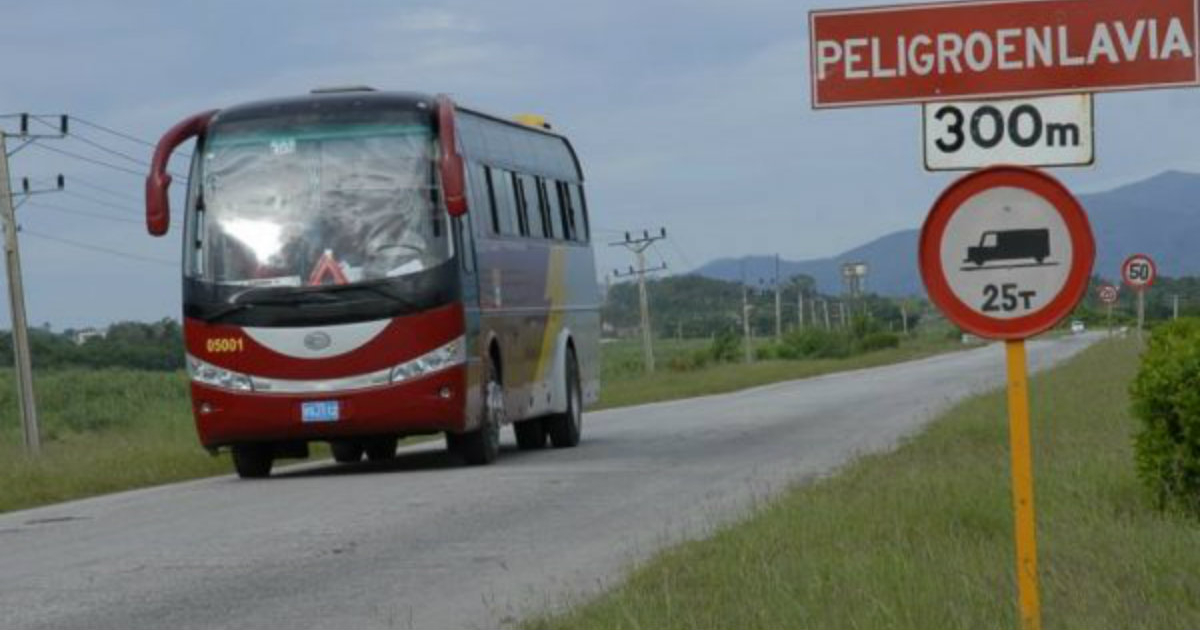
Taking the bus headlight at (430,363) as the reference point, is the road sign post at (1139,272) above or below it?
below

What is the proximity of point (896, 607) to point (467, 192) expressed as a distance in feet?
41.3

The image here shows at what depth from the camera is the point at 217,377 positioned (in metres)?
20.5

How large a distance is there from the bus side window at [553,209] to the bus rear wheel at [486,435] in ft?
13.1

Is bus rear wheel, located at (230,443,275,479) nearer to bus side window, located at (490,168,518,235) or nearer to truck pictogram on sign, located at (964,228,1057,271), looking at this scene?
bus side window, located at (490,168,518,235)

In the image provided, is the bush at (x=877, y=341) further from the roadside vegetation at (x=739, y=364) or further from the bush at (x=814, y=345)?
the bush at (x=814, y=345)

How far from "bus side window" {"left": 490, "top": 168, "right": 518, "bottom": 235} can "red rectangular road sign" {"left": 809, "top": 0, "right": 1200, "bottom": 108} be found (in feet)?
46.6

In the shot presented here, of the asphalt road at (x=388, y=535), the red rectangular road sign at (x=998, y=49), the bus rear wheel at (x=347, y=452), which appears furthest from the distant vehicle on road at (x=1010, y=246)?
the bus rear wheel at (x=347, y=452)

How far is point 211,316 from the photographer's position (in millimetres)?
20469

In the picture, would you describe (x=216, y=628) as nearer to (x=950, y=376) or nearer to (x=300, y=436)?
(x=300, y=436)

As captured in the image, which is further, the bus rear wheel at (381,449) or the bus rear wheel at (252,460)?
the bus rear wheel at (381,449)

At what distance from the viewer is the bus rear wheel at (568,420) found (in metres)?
25.7

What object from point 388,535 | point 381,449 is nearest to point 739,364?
point 381,449

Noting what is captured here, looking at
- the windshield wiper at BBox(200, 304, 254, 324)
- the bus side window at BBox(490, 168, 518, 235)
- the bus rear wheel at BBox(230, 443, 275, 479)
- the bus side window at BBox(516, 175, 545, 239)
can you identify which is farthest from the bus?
the bus side window at BBox(516, 175, 545, 239)

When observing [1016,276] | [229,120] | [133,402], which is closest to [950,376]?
[133,402]
